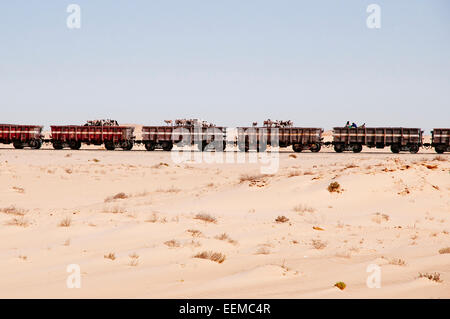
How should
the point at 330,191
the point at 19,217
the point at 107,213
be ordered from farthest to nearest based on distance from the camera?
the point at 330,191 → the point at 107,213 → the point at 19,217

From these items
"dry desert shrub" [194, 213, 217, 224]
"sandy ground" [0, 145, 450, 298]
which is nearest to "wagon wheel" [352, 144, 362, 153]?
"sandy ground" [0, 145, 450, 298]

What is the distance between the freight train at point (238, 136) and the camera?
47.4m

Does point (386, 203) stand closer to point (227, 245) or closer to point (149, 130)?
point (227, 245)

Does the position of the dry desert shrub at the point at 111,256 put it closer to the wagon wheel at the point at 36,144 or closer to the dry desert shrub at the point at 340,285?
the dry desert shrub at the point at 340,285

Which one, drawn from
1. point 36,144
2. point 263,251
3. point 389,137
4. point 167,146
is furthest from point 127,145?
point 263,251

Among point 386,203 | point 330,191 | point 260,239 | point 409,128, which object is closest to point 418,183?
point 386,203

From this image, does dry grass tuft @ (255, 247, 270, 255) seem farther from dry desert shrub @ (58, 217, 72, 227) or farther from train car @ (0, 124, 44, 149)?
train car @ (0, 124, 44, 149)

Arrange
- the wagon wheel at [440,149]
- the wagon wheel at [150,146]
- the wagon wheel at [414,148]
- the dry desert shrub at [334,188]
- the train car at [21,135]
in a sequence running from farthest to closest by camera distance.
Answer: the train car at [21,135] < the wagon wheel at [150,146] < the wagon wheel at [440,149] < the wagon wheel at [414,148] < the dry desert shrub at [334,188]

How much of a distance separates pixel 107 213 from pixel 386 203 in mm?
8509

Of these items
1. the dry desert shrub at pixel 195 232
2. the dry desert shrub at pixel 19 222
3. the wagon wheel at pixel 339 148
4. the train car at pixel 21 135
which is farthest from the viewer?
the train car at pixel 21 135

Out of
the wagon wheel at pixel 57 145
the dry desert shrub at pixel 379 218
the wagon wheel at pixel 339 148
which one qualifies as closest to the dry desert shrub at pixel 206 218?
the dry desert shrub at pixel 379 218

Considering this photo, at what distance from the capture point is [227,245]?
8.61 m

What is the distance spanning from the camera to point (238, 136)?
1956 inches

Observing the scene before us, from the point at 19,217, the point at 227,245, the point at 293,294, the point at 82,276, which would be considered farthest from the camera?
the point at 19,217
